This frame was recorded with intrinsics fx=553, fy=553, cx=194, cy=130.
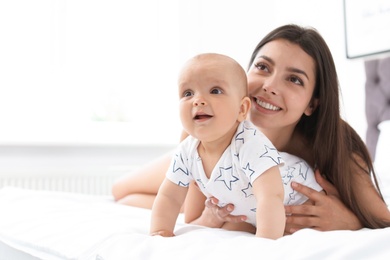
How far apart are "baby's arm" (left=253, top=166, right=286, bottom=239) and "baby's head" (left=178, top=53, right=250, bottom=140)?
15cm

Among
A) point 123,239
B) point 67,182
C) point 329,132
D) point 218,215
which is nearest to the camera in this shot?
point 123,239

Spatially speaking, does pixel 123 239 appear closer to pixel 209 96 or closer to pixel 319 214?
pixel 209 96

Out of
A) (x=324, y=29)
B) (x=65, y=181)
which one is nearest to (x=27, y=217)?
(x=65, y=181)

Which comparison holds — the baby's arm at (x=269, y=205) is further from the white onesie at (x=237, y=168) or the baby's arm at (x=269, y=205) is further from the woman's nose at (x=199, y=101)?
the woman's nose at (x=199, y=101)

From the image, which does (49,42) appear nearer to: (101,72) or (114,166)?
(101,72)

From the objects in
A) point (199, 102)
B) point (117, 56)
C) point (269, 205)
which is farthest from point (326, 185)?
point (117, 56)

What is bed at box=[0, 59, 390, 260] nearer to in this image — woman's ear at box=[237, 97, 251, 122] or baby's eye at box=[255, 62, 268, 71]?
woman's ear at box=[237, 97, 251, 122]

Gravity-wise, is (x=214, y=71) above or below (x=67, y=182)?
above

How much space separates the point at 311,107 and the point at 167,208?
1.78 ft

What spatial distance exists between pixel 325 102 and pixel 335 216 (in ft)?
1.05

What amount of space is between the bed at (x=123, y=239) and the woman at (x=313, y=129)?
0.19m

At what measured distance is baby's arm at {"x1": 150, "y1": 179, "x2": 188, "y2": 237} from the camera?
4.43 feet

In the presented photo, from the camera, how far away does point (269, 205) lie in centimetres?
121

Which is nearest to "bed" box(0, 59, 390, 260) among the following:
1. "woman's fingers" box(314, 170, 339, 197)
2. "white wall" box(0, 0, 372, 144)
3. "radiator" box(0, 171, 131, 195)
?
"woman's fingers" box(314, 170, 339, 197)
